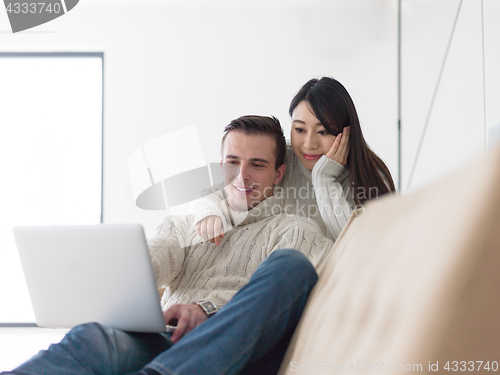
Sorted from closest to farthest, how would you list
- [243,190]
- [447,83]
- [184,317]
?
1. [184,317]
2. [243,190]
3. [447,83]

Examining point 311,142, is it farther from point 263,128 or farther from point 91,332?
point 91,332

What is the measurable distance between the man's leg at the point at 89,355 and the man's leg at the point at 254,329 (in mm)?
187

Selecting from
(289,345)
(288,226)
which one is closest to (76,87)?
(288,226)

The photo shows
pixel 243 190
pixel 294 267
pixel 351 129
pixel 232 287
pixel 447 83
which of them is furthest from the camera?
pixel 447 83

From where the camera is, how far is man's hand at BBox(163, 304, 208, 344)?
922 millimetres

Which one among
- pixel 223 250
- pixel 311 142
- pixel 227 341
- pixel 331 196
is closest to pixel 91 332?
pixel 227 341

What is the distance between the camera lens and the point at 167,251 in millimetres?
1215

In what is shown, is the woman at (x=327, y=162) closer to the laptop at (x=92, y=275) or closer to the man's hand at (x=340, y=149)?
the man's hand at (x=340, y=149)

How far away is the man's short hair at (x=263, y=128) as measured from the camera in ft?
4.80

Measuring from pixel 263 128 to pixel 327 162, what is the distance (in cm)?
26

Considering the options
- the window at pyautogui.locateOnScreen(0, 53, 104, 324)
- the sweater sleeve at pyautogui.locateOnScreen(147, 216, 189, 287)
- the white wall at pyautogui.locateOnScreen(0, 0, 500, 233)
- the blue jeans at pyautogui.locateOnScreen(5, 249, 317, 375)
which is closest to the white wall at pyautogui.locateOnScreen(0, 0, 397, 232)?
the white wall at pyautogui.locateOnScreen(0, 0, 500, 233)

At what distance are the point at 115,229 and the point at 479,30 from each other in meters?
1.75

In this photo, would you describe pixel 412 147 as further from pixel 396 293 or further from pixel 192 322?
pixel 396 293

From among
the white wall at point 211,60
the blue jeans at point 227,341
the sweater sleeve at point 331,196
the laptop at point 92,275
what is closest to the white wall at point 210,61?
the white wall at point 211,60
